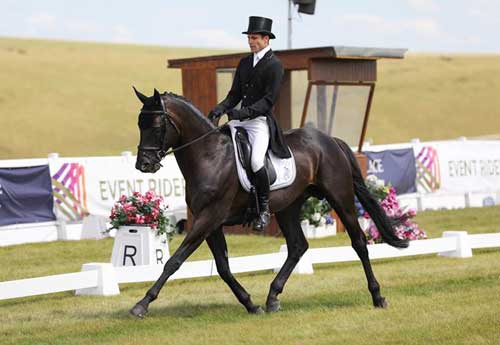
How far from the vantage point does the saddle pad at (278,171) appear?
36.8 ft

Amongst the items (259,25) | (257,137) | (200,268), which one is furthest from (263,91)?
(200,268)

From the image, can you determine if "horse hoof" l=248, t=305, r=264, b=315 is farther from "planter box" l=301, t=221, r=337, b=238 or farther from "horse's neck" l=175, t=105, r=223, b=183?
"planter box" l=301, t=221, r=337, b=238

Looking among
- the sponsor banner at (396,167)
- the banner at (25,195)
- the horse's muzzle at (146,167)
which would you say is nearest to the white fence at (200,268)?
the horse's muzzle at (146,167)

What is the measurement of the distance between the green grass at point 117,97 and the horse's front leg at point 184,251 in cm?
3660

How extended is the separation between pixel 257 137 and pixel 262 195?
608mm

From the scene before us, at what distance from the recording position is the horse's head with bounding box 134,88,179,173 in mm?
10703

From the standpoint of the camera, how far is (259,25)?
1135cm

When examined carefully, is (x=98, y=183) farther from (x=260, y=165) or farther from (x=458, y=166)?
(x=260, y=165)

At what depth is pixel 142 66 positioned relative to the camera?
8219 cm

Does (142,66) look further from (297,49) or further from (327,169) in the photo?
(327,169)

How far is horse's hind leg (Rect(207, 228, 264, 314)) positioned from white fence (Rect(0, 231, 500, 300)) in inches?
80.4

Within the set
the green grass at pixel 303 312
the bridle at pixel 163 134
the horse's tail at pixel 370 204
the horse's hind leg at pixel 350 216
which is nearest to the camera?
the green grass at pixel 303 312

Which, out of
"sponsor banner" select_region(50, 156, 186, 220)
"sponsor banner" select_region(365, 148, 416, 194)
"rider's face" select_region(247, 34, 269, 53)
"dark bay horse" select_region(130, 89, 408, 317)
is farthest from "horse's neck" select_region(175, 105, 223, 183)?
"sponsor banner" select_region(365, 148, 416, 194)

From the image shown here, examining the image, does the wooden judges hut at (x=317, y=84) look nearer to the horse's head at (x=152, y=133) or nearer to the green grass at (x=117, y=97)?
the horse's head at (x=152, y=133)
